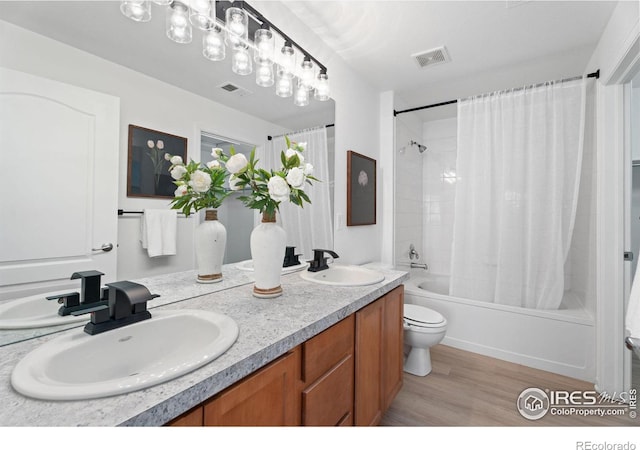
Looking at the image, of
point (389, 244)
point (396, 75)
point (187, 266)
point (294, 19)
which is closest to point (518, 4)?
point (396, 75)

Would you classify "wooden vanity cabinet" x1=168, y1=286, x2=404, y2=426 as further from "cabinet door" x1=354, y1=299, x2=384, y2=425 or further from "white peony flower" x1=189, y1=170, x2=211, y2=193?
"white peony flower" x1=189, y1=170, x2=211, y2=193

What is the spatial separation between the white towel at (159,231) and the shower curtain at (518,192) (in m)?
2.26

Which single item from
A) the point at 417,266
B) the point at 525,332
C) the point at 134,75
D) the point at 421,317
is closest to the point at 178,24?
the point at 134,75

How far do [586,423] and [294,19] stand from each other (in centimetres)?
303


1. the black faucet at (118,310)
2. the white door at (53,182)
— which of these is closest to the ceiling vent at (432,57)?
the white door at (53,182)

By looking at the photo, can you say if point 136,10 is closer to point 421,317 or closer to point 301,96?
point 301,96

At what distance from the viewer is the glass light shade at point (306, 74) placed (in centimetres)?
183

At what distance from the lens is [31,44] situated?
80 cm

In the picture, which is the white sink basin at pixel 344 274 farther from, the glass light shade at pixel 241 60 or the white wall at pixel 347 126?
the glass light shade at pixel 241 60

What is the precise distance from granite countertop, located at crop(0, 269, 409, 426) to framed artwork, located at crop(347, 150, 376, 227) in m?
1.08

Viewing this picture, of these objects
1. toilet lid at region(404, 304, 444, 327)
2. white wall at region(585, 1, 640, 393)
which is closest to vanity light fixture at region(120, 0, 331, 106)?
toilet lid at region(404, 304, 444, 327)

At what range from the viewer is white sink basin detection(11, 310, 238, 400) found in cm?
53

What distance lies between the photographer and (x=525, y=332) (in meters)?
2.21

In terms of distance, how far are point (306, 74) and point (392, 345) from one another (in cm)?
176
